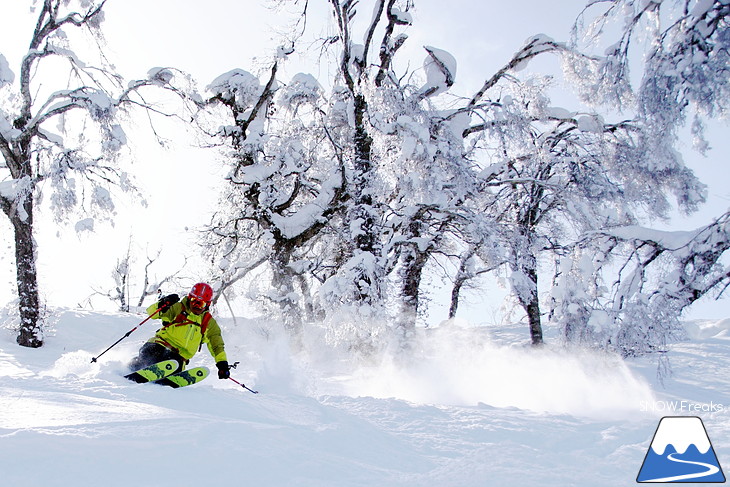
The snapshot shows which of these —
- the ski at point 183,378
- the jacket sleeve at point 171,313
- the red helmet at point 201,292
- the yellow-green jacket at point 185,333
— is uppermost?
the red helmet at point 201,292

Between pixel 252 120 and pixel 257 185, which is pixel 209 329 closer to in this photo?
pixel 257 185

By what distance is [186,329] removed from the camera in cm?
690

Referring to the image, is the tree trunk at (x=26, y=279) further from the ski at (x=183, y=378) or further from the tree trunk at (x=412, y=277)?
the tree trunk at (x=412, y=277)

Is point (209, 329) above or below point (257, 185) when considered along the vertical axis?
below

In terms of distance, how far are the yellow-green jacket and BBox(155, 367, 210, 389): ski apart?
414 mm

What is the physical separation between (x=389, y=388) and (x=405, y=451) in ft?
20.8

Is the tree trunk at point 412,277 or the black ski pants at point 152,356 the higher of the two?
the tree trunk at point 412,277

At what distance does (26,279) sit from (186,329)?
7.30 meters

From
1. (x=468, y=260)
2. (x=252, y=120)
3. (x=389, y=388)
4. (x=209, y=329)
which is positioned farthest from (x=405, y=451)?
(x=468, y=260)

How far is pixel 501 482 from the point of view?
318 cm

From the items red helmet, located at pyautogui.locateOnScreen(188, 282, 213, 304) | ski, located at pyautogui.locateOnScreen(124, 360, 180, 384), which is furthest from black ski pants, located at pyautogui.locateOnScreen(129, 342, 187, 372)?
red helmet, located at pyautogui.locateOnScreen(188, 282, 213, 304)

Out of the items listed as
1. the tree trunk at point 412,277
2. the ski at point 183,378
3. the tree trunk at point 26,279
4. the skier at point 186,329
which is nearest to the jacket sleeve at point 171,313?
the skier at point 186,329

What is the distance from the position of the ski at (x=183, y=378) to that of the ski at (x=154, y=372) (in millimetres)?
69

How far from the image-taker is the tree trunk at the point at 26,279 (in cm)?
1155
